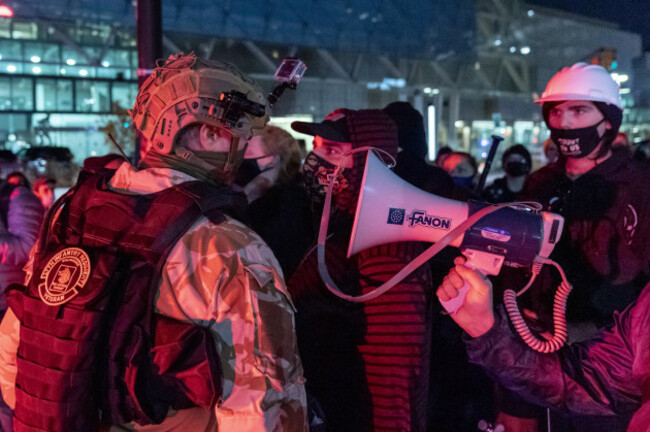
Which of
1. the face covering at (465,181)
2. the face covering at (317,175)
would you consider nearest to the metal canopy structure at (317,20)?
the face covering at (465,181)

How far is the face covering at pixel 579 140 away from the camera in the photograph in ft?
9.52

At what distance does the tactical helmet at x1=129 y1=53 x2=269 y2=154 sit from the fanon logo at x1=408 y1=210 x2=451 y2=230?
569 mm

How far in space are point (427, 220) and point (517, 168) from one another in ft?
14.9

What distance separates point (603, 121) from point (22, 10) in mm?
18822

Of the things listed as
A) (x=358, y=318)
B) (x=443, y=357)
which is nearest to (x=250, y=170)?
(x=358, y=318)

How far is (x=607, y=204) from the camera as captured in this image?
272 cm

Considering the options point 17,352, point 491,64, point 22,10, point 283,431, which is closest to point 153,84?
point 17,352

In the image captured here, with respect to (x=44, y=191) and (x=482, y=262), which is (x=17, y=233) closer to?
(x=44, y=191)

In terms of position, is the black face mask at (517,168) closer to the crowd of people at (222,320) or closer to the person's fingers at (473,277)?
the crowd of people at (222,320)

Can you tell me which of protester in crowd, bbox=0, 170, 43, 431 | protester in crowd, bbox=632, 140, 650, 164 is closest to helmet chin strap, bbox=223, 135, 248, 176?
protester in crowd, bbox=0, 170, 43, 431

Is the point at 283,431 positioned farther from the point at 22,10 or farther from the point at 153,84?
the point at 22,10

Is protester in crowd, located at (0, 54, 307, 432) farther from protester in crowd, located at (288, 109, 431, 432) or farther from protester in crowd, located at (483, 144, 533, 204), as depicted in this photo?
protester in crowd, located at (483, 144, 533, 204)

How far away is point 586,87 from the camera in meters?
2.98

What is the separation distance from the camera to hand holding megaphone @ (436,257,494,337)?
1544 mm
